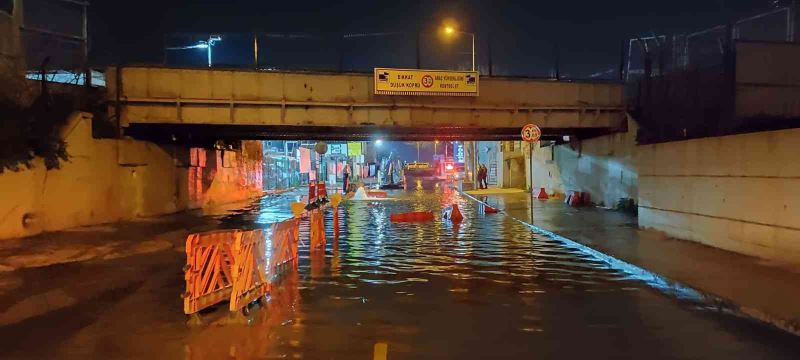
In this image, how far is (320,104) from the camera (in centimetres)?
2169

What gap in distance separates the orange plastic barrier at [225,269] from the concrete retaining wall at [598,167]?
16.6m

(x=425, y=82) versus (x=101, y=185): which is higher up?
(x=425, y=82)

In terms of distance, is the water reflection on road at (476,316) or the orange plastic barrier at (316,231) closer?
the water reflection on road at (476,316)

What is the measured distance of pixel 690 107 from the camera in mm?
20250

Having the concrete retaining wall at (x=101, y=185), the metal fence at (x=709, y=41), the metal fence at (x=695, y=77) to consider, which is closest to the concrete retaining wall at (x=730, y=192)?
the metal fence at (x=695, y=77)

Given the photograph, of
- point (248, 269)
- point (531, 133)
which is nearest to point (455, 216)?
point (531, 133)

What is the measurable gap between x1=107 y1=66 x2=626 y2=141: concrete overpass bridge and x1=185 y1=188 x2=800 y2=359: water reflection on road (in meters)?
9.94

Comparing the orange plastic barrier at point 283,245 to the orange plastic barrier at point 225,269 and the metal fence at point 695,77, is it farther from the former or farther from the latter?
the metal fence at point 695,77

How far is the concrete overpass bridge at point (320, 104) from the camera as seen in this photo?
20.8 meters

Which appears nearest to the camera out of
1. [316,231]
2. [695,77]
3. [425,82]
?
[316,231]

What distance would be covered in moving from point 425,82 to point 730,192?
476 inches

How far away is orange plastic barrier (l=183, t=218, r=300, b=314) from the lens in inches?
286

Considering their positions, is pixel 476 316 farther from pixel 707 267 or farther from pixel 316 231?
pixel 316 231

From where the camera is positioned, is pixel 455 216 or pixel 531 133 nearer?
pixel 531 133
